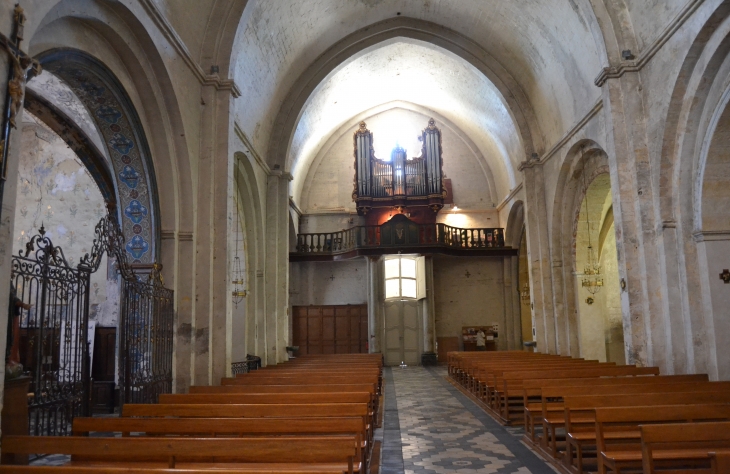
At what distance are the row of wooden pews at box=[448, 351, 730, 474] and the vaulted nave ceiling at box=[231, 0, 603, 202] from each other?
21.5 ft

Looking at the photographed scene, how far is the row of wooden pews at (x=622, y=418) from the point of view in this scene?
4.41m

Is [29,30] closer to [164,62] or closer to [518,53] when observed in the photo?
[164,62]

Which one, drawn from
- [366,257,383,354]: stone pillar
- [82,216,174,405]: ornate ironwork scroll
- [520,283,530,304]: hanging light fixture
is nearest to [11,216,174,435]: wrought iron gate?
[82,216,174,405]: ornate ironwork scroll

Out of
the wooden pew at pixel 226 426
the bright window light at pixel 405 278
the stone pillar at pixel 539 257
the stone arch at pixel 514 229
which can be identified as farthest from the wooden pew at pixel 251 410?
the stone arch at pixel 514 229

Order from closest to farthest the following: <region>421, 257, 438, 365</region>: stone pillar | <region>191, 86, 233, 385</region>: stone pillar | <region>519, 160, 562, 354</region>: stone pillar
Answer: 1. <region>191, 86, 233, 385</region>: stone pillar
2. <region>519, 160, 562, 354</region>: stone pillar
3. <region>421, 257, 438, 365</region>: stone pillar

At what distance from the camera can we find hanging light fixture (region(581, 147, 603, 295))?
48.9 ft

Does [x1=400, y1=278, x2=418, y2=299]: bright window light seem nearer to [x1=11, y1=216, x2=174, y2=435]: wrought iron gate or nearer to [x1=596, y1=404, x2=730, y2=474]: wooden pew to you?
[x1=11, y1=216, x2=174, y2=435]: wrought iron gate

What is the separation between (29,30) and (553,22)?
11000mm

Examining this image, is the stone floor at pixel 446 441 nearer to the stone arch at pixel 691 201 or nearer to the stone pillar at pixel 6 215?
the stone pillar at pixel 6 215

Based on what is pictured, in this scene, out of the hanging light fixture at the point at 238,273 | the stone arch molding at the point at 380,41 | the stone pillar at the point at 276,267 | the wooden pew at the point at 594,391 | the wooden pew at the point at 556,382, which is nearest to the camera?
the wooden pew at the point at 594,391

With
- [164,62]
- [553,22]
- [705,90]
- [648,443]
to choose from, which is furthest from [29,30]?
[553,22]

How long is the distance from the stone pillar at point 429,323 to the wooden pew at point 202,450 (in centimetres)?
1719

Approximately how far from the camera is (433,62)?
19.4 metres

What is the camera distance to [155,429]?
16.9 feet
